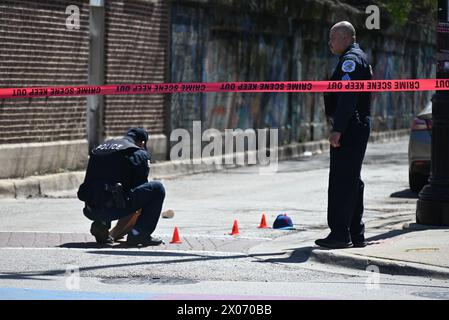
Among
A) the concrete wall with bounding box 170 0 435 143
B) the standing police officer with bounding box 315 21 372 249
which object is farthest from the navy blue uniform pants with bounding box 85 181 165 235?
the concrete wall with bounding box 170 0 435 143

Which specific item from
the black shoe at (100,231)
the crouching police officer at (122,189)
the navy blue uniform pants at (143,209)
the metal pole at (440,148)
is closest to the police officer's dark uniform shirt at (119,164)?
the crouching police officer at (122,189)

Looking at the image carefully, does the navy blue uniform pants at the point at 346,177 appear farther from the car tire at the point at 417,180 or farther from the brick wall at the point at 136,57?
the brick wall at the point at 136,57

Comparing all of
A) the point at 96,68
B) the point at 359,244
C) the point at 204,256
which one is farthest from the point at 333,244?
the point at 96,68

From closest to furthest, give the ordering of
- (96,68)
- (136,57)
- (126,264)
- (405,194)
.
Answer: (126,264), (405,194), (96,68), (136,57)

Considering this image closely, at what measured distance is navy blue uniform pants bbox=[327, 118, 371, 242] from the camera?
35.4 feet

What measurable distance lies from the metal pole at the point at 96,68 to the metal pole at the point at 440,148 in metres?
8.18

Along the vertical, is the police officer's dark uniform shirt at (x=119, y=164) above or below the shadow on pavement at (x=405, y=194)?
above

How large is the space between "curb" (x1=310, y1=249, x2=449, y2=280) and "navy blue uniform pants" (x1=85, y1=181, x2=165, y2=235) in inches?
62.7

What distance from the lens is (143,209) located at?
37.1 ft

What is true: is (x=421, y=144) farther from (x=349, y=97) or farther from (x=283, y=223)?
(x=349, y=97)

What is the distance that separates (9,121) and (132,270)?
7920 mm

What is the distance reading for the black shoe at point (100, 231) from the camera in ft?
37.1

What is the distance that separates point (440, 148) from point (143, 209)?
10.3 feet
